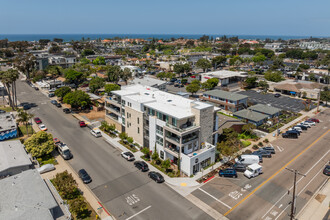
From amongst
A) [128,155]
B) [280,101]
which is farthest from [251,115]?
[128,155]

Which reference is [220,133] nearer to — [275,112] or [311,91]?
[275,112]

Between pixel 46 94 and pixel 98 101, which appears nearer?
pixel 98 101

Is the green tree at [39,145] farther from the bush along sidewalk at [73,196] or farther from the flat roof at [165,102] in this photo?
the flat roof at [165,102]

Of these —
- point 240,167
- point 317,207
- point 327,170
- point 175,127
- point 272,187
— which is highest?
point 175,127

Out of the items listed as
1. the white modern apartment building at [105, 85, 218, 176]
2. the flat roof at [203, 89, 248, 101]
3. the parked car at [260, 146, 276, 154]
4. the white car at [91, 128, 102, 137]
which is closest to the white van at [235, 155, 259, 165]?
the white modern apartment building at [105, 85, 218, 176]

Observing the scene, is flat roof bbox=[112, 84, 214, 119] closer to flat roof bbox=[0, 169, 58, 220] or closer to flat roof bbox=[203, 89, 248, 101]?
flat roof bbox=[0, 169, 58, 220]

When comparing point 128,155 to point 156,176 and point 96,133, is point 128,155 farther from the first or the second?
point 96,133

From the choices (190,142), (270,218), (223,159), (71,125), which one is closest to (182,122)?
(190,142)

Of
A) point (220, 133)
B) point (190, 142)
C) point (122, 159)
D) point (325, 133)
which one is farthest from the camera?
point (325, 133)
